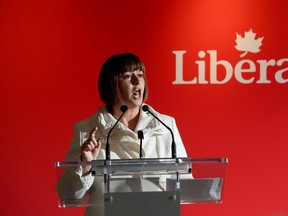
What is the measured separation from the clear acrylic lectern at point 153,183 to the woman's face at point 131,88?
83 centimetres

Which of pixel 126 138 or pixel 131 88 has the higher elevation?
pixel 131 88

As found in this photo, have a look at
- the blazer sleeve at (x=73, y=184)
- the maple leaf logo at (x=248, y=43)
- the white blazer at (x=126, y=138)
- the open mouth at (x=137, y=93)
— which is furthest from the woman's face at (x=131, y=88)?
the maple leaf logo at (x=248, y=43)

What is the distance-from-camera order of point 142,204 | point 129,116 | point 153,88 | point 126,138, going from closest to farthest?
1. point 142,204
2. point 126,138
3. point 129,116
4. point 153,88

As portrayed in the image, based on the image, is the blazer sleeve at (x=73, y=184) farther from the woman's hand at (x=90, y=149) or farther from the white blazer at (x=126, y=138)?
the white blazer at (x=126, y=138)

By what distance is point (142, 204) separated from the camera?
198 cm

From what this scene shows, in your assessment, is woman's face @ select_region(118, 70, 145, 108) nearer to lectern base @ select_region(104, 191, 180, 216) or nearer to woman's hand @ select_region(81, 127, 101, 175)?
woman's hand @ select_region(81, 127, 101, 175)

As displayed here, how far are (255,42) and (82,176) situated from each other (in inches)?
102

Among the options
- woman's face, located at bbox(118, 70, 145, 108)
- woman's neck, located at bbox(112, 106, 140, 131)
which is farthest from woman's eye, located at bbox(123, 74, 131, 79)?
woman's neck, located at bbox(112, 106, 140, 131)

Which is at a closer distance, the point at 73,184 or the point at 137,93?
the point at 73,184

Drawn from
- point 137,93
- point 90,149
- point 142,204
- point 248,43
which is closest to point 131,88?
point 137,93

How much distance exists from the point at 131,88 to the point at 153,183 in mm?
897

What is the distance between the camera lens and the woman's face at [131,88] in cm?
291

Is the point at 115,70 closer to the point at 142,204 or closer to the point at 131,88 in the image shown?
the point at 131,88

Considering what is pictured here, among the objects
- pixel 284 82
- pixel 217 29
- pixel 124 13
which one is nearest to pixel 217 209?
pixel 284 82
